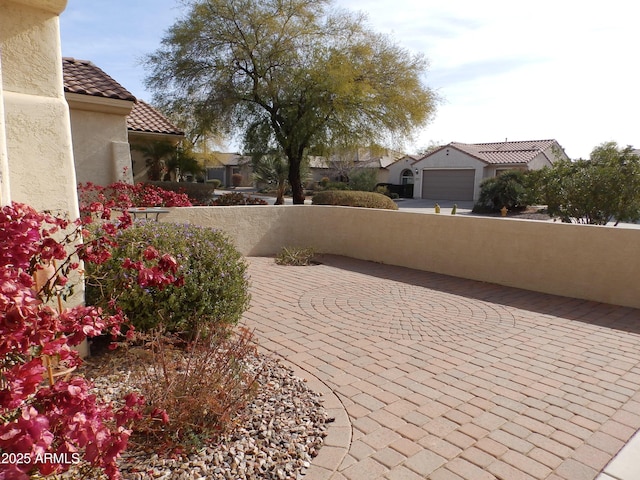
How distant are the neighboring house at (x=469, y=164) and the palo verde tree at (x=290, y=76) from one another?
633 inches

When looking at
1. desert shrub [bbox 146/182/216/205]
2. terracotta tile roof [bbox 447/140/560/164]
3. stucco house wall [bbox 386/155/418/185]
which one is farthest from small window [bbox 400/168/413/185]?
desert shrub [bbox 146/182/216/205]

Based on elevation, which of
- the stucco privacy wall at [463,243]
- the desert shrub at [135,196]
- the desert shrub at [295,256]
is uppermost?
the desert shrub at [135,196]

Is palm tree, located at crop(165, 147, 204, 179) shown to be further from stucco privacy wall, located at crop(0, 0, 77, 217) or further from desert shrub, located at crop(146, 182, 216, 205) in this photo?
stucco privacy wall, located at crop(0, 0, 77, 217)

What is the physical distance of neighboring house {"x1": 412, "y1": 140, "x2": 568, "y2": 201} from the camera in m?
32.6

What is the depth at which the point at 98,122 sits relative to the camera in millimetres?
12242

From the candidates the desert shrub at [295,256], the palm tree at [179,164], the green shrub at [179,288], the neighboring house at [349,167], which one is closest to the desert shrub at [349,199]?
the desert shrub at [295,256]

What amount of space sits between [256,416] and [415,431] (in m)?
1.25

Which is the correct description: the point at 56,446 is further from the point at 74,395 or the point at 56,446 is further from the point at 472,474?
the point at 472,474

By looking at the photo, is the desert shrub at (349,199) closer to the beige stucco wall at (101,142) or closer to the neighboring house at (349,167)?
the beige stucco wall at (101,142)

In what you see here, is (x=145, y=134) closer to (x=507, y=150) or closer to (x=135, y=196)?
(x=135, y=196)

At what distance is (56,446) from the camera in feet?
5.12

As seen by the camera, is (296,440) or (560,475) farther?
(296,440)

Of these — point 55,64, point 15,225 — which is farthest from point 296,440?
point 55,64

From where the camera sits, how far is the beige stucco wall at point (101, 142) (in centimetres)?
1188
